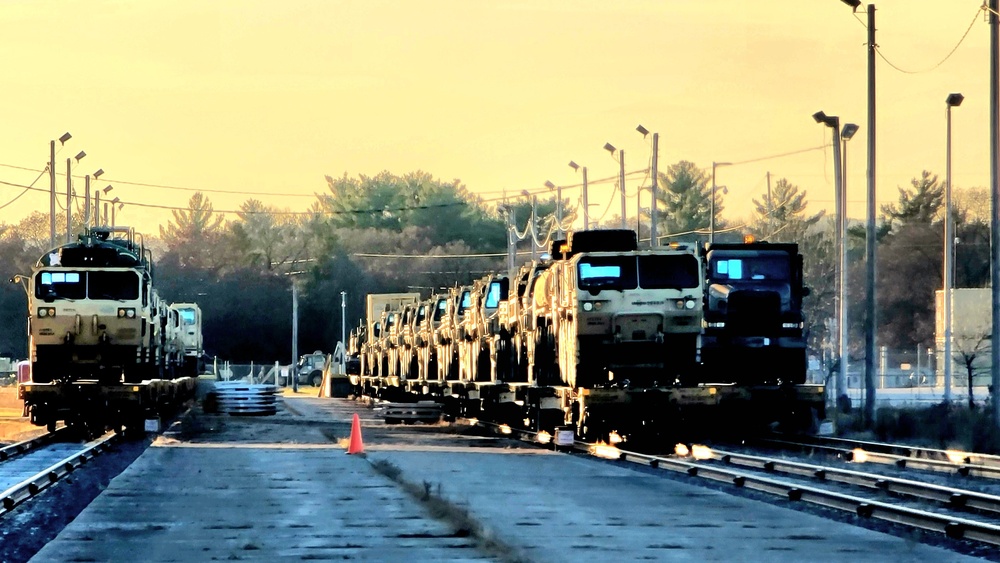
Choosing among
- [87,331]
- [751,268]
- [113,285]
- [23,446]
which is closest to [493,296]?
[751,268]

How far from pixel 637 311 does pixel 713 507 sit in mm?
11370

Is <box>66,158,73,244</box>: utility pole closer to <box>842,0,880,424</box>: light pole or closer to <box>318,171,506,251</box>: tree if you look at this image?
<box>842,0,880,424</box>: light pole

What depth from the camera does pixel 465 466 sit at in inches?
1051

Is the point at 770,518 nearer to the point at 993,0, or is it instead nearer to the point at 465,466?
the point at 465,466

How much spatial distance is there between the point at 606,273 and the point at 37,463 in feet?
35.0

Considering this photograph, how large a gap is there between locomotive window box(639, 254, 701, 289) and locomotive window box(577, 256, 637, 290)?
20cm

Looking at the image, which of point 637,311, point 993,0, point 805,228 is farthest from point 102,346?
point 805,228

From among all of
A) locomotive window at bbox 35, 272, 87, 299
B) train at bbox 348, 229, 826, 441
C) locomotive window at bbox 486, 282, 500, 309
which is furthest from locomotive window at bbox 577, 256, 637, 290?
locomotive window at bbox 35, 272, 87, 299

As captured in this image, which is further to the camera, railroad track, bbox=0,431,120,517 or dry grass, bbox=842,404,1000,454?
dry grass, bbox=842,404,1000,454

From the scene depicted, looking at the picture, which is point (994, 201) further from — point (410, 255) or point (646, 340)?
point (410, 255)

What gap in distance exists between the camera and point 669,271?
3075 cm

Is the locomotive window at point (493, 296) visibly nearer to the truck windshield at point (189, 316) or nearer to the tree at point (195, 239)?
the truck windshield at point (189, 316)

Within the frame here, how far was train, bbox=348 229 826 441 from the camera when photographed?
3052cm

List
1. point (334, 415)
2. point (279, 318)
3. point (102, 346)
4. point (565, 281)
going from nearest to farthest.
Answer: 1. point (565, 281)
2. point (102, 346)
3. point (334, 415)
4. point (279, 318)
